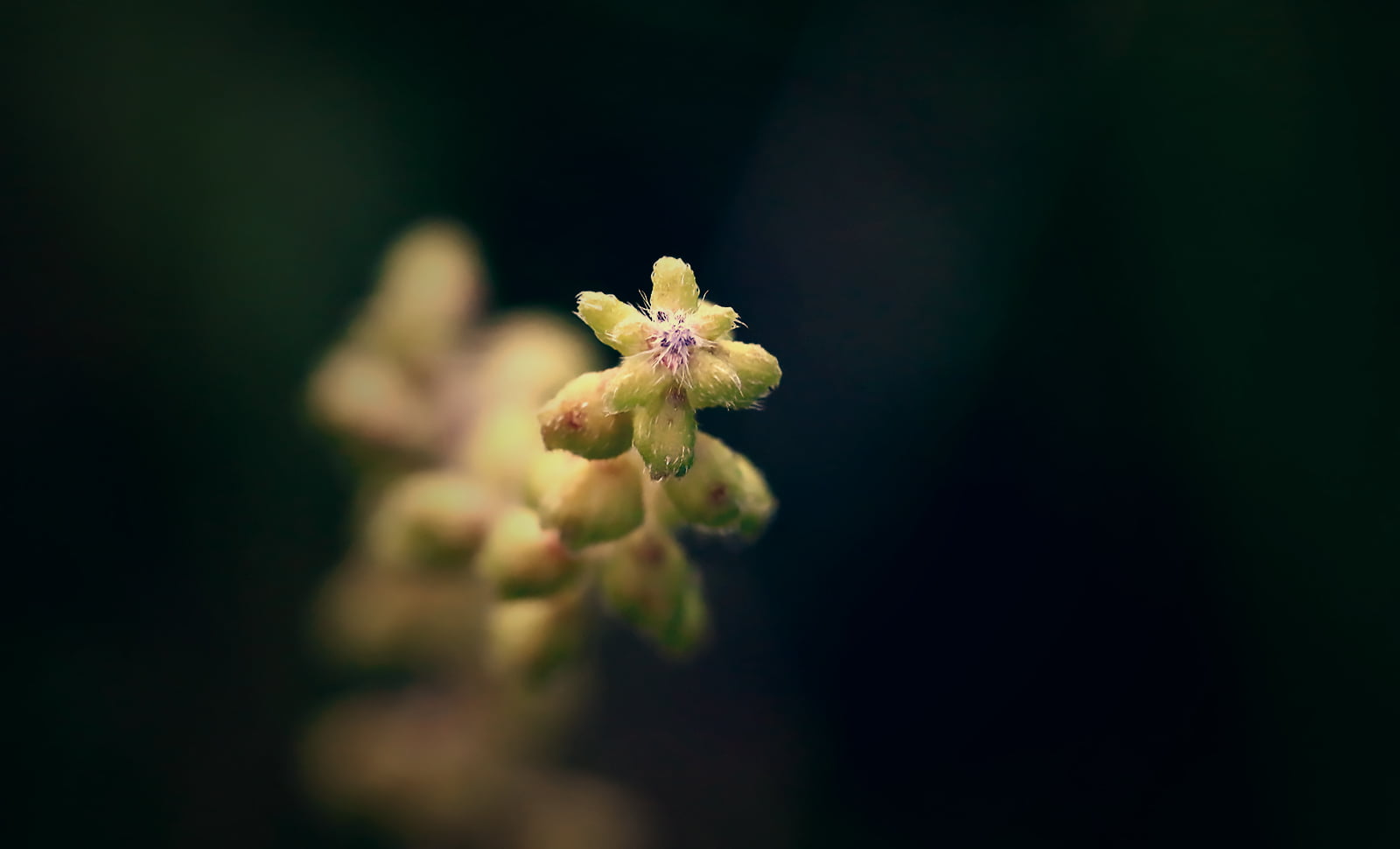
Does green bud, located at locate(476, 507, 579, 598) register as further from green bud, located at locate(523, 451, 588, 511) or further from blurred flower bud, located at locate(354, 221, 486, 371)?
blurred flower bud, located at locate(354, 221, 486, 371)

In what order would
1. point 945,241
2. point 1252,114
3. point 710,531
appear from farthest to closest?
1. point 945,241
2. point 1252,114
3. point 710,531

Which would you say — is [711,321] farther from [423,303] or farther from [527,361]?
[423,303]

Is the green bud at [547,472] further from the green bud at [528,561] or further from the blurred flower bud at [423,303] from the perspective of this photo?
the blurred flower bud at [423,303]

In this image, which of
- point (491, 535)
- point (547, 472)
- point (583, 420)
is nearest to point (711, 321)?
point (583, 420)

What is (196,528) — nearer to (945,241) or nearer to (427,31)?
(427,31)

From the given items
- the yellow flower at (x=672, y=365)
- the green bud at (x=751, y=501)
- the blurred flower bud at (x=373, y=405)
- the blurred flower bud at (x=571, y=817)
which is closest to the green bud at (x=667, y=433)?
the yellow flower at (x=672, y=365)

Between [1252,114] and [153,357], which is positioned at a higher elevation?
[1252,114]

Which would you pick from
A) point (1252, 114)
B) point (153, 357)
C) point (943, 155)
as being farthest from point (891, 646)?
point (153, 357)
